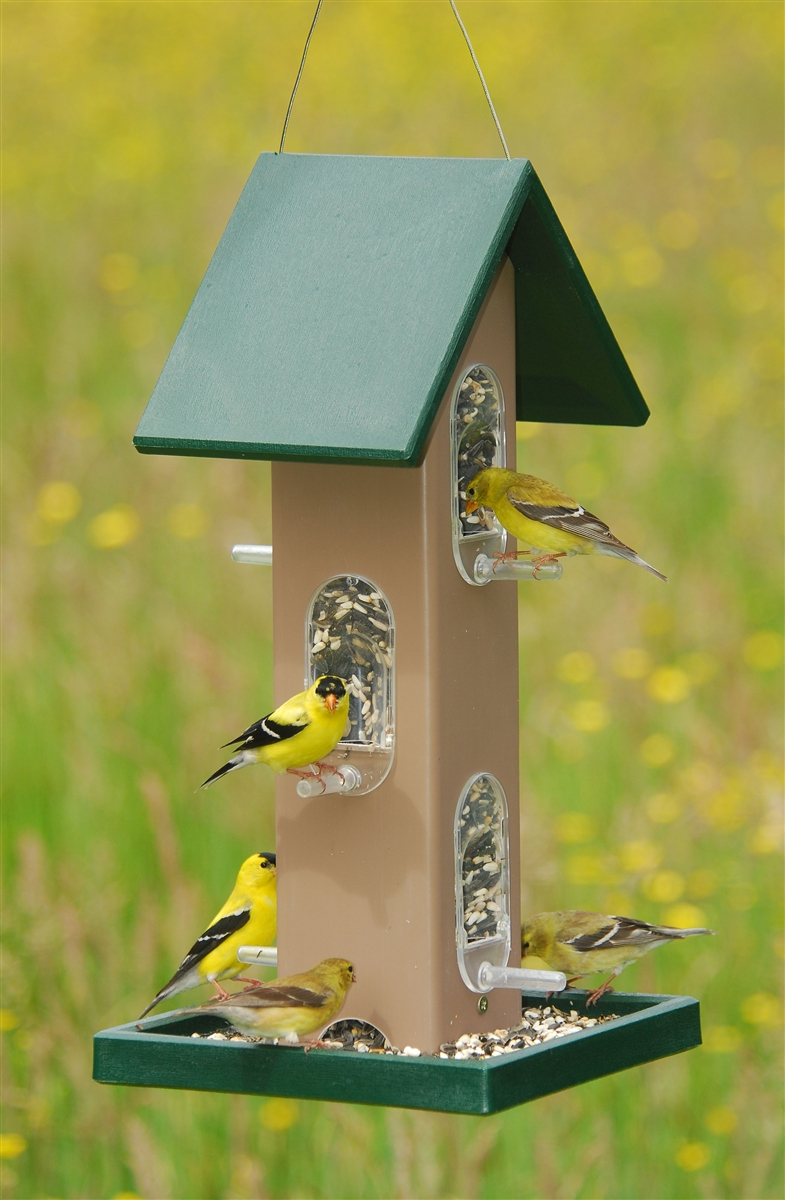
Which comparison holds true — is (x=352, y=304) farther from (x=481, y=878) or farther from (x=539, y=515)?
(x=481, y=878)

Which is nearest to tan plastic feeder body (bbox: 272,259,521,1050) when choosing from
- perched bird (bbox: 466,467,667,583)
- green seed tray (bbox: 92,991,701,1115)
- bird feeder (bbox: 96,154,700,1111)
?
bird feeder (bbox: 96,154,700,1111)

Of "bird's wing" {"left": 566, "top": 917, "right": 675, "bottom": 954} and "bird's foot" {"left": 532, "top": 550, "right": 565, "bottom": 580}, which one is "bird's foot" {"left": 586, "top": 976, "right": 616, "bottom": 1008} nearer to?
"bird's wing" {"left": 566, "top": 917, "right": 675, "bottom": 954}

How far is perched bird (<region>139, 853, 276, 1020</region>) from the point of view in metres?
4.29

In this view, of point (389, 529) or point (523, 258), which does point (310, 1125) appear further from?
point (523, 258)

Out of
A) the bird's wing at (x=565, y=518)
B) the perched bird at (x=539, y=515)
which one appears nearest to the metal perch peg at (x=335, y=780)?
the perched bird at (x=539, y=515)

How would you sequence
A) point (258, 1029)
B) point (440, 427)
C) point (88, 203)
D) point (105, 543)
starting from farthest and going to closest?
point (88, 203) < point (105, 543) < point (440, 427) < point (258, 1029)

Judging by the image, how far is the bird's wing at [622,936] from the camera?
4.38 m

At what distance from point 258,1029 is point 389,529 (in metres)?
1.16

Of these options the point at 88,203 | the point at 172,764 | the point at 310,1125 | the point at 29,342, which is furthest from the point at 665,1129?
the point at 88,203

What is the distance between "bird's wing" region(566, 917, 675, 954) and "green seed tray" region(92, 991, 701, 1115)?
0.39 m

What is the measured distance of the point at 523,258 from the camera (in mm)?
4109

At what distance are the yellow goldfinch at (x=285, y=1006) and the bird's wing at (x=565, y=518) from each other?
1.21m

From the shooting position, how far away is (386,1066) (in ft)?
11.5

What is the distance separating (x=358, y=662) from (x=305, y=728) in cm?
29
